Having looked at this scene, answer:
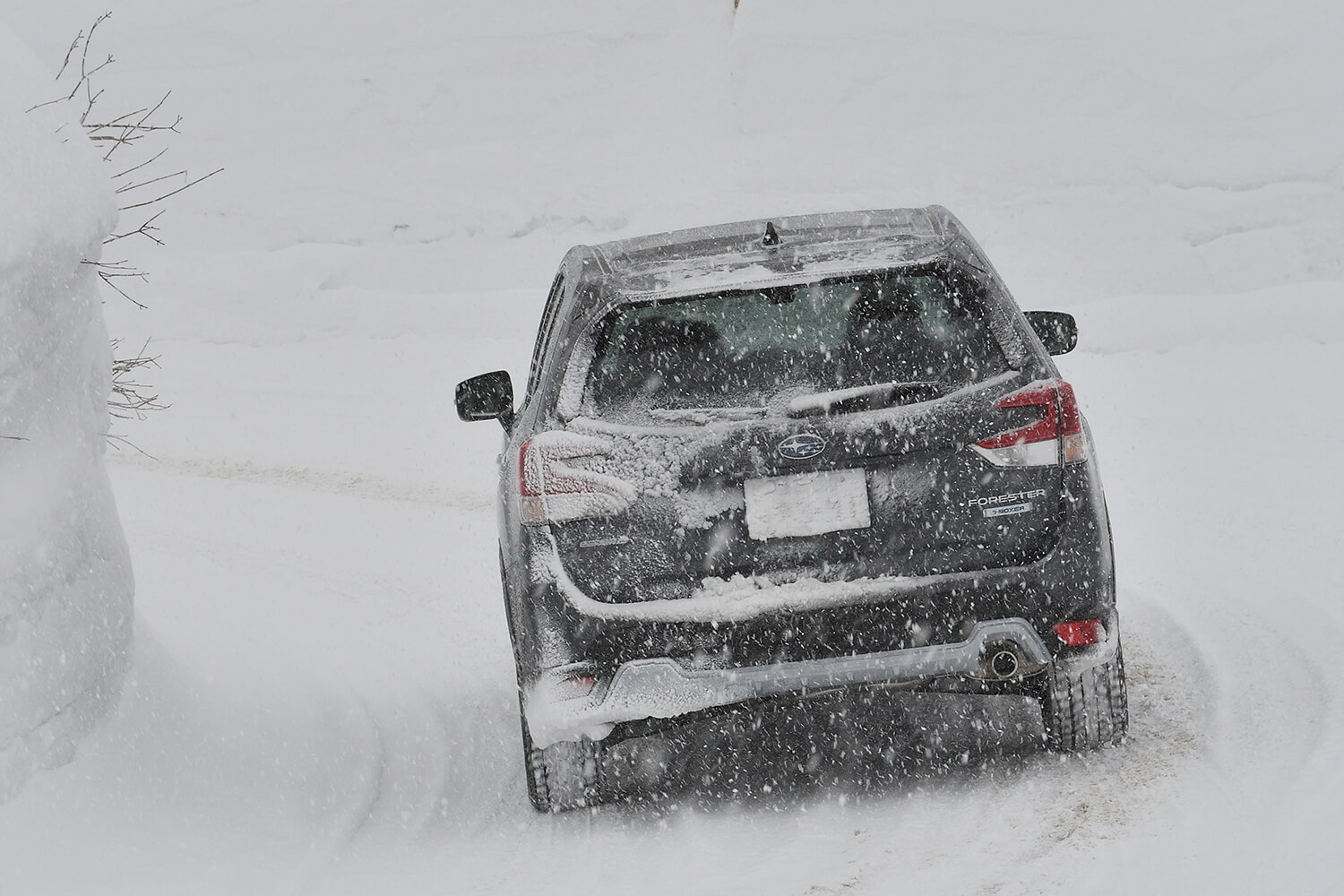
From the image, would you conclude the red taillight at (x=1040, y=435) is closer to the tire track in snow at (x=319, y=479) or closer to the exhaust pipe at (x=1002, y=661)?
the exhaust pipe at (x=1002, y=661)

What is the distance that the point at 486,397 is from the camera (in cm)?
546

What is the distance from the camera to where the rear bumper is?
14.3 feet

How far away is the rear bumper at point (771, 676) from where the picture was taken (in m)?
4.35

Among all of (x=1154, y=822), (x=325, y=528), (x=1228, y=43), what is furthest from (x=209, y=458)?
(x=1228, y=43)

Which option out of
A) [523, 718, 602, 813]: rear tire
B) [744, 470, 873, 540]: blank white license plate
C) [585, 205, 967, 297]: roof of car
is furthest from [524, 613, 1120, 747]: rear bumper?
[585, 205, 967, 297]: roof of car

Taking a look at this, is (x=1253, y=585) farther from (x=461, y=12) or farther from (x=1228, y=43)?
(x=461, y=12)

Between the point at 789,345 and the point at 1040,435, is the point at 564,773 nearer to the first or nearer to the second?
the point at 789,345

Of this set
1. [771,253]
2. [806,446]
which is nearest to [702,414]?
[806,446]

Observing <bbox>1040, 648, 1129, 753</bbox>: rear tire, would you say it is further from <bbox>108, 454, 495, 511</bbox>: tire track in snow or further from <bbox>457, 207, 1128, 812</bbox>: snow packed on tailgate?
<bbox>108, 454, 495, 511</bbox>: tire track in snow

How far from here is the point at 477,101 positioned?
2381 centimetres

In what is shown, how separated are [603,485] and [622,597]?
321 millimetres

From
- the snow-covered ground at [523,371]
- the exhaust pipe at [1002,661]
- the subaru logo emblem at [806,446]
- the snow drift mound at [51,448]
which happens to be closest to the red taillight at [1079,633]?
the exhaust pipe at [1002,661]

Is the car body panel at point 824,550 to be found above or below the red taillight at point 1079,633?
above

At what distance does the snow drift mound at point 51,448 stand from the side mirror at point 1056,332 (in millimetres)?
3283
